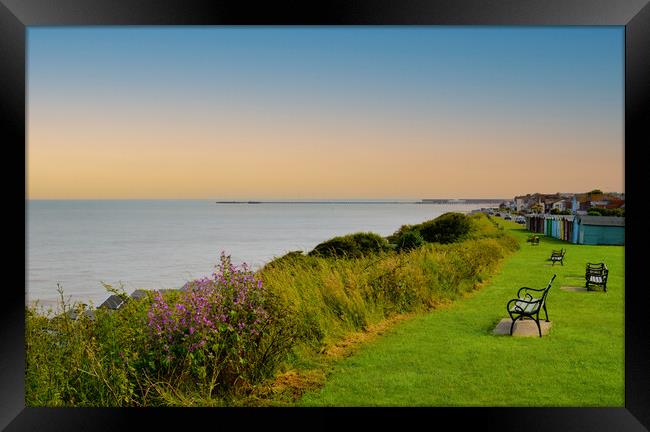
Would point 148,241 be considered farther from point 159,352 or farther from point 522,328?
point 159,352

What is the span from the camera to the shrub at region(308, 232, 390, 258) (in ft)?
34.3

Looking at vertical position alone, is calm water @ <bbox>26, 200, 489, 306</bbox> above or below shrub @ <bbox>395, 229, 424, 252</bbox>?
below

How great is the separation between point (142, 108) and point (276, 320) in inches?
1298

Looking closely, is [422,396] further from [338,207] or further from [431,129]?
[338,207]

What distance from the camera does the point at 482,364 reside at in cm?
475

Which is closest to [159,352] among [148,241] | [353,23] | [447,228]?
[353,23]

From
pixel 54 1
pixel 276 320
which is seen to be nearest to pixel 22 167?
pixel 54 1

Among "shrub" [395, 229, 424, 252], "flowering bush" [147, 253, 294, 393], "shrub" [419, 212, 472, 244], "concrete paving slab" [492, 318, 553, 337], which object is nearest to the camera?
"flowering bush" [147, 253, 294, 393]

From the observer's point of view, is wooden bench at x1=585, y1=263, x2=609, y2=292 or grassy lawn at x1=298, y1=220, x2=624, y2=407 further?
wooden bench at x1=585, y1=263, x2=609, y2=292

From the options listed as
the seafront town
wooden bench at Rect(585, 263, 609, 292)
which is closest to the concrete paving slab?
wooden bench at Rect(585, 263, 609, 292)

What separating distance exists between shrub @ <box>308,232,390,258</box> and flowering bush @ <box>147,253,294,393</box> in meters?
6.26

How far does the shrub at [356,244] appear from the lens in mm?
10445

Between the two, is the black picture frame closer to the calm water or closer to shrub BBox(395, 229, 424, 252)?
shrub BBox(395, 229, 424, 252)

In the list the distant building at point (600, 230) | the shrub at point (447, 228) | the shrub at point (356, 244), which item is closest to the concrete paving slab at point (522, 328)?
the shrub at point (356, 244)
